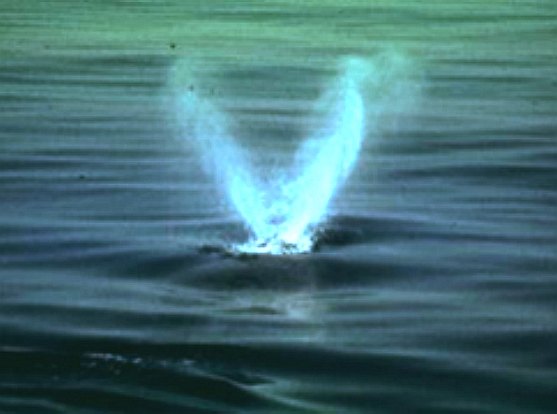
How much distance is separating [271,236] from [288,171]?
390 centimetres

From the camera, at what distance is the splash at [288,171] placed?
13062 mm

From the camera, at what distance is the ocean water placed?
30.1 feet

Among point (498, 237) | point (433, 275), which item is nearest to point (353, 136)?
point (498, 237)

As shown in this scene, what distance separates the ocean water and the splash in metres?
0.08

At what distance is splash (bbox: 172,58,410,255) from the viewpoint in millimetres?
13062

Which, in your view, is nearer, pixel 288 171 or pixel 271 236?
pixel 271 236

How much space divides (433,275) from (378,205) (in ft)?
9.89

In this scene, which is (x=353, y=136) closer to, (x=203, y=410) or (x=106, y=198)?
(x=106, y=198)

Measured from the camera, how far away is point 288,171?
16625mm

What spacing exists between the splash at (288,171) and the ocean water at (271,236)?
0.27 feet

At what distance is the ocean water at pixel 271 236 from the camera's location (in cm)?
917

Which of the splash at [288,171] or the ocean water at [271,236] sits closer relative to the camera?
the ocean water at [271,236]

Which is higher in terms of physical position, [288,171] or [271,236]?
[288,171]

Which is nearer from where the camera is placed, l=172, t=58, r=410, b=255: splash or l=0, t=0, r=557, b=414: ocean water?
l=0, t=0, r=557, b=414: ocean water
